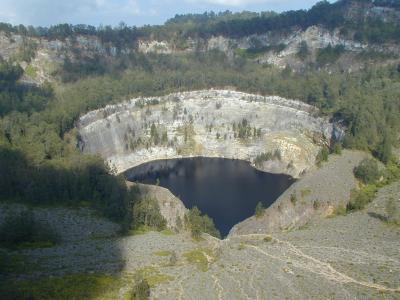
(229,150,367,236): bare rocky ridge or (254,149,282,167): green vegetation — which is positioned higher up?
(229,150,367,236): bare rocky ridge

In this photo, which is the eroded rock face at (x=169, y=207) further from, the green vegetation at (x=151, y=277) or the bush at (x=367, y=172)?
the bush at (x=367, y=172)

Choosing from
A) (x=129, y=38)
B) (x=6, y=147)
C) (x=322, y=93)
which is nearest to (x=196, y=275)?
(x=6, y=147)

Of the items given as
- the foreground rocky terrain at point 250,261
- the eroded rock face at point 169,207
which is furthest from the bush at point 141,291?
the eroded rock face at point 169,207

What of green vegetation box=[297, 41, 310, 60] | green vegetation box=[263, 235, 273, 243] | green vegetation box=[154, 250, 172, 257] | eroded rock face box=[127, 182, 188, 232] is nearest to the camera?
green vegetation box=[154, 250, 172, 257]

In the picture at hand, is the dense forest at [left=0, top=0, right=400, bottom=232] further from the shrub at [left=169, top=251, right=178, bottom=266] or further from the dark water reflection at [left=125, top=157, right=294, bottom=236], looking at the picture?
the shrub at [left=169, top=251, right=178, bottom=266]

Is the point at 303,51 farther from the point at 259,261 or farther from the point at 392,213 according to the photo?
the point at 259,261

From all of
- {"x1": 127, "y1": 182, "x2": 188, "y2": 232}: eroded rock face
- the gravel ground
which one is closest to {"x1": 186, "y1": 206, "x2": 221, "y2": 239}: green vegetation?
{"x1": 127, "y1": 182, "x2": 188, "y2": 232}: eroded rock face
